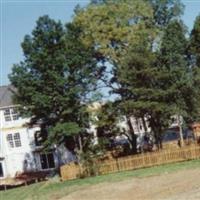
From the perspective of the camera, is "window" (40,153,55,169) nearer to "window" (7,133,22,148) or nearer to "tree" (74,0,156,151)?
"window" (7,133,22,148)

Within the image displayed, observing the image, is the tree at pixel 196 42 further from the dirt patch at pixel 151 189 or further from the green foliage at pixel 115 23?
the dirt patch at pixel 151 189

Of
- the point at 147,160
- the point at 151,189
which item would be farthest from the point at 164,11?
the point at 151,189

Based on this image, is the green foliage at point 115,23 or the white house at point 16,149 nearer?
the green foliage at point 115,23

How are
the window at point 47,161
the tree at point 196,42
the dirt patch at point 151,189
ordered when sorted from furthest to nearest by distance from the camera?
1. the window at point 47,161
2. the tree at point 196,42
3. the dirt patch at point 151,189

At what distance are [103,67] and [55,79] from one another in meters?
6.21

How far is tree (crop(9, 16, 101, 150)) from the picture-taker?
52188 mm

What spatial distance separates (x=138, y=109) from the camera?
49.9 m

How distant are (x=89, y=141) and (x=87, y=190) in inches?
715

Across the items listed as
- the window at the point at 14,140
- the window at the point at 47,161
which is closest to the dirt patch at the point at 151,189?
the window at the point at 47,161

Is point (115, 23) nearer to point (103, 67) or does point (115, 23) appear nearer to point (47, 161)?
point (103, 67)

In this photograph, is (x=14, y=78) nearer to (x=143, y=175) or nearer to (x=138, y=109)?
(x=138, y=109)

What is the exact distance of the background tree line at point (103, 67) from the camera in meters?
50.4

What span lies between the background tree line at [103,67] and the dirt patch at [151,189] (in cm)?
1304

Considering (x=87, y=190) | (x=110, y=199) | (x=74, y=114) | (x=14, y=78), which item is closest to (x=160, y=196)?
(x=110, y=199)
